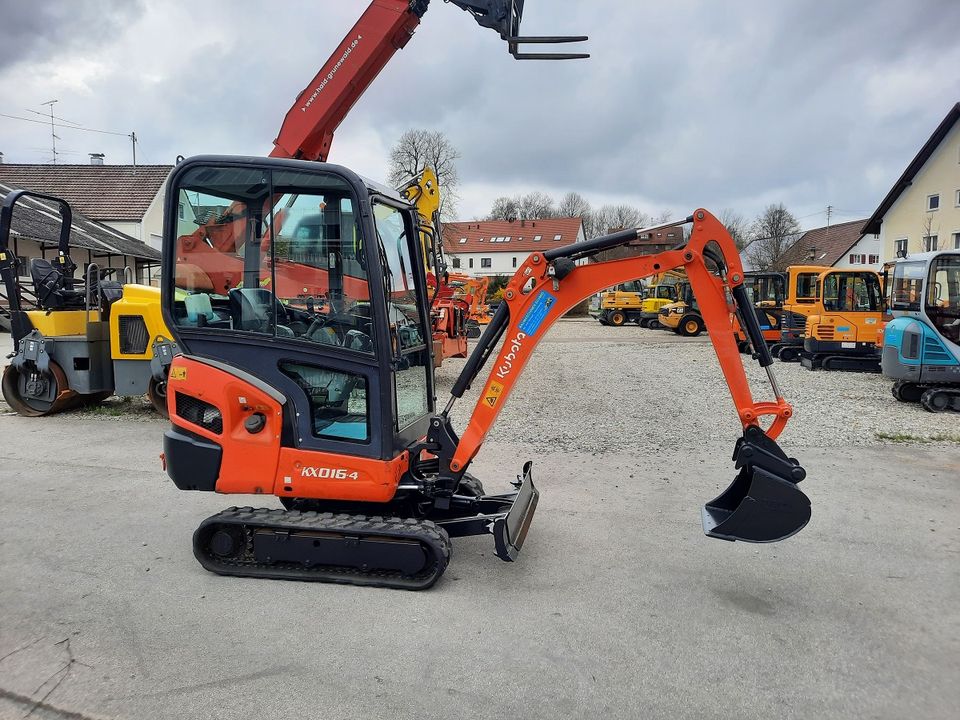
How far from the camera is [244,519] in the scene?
13.9 feet

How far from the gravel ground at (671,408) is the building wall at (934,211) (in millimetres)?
22415

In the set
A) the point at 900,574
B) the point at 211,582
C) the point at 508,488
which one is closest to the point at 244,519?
the point at 211,582

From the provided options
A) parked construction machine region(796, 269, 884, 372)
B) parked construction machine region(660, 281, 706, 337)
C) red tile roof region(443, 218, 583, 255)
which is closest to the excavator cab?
parked construction machine region(796, 269, 884, 372)

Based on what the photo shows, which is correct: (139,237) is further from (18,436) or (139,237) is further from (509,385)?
(509,385)

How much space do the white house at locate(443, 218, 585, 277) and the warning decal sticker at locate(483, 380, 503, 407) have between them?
64277 millimetres

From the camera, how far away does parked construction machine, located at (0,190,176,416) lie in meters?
9.12

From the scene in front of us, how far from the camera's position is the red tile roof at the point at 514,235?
68.7 metres

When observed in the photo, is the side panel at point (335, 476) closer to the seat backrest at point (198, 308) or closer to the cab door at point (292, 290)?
the cab door at point (292, 290)

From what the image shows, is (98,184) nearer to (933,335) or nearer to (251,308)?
(251,308)

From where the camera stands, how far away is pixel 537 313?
14.1 feet

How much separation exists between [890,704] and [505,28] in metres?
6.42

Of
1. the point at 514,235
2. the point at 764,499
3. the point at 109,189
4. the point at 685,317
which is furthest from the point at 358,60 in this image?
the point at 514,235

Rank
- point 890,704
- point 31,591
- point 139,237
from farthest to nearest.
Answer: point 139,237 → point 31,591 → point 890,704

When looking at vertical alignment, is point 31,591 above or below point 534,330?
below
